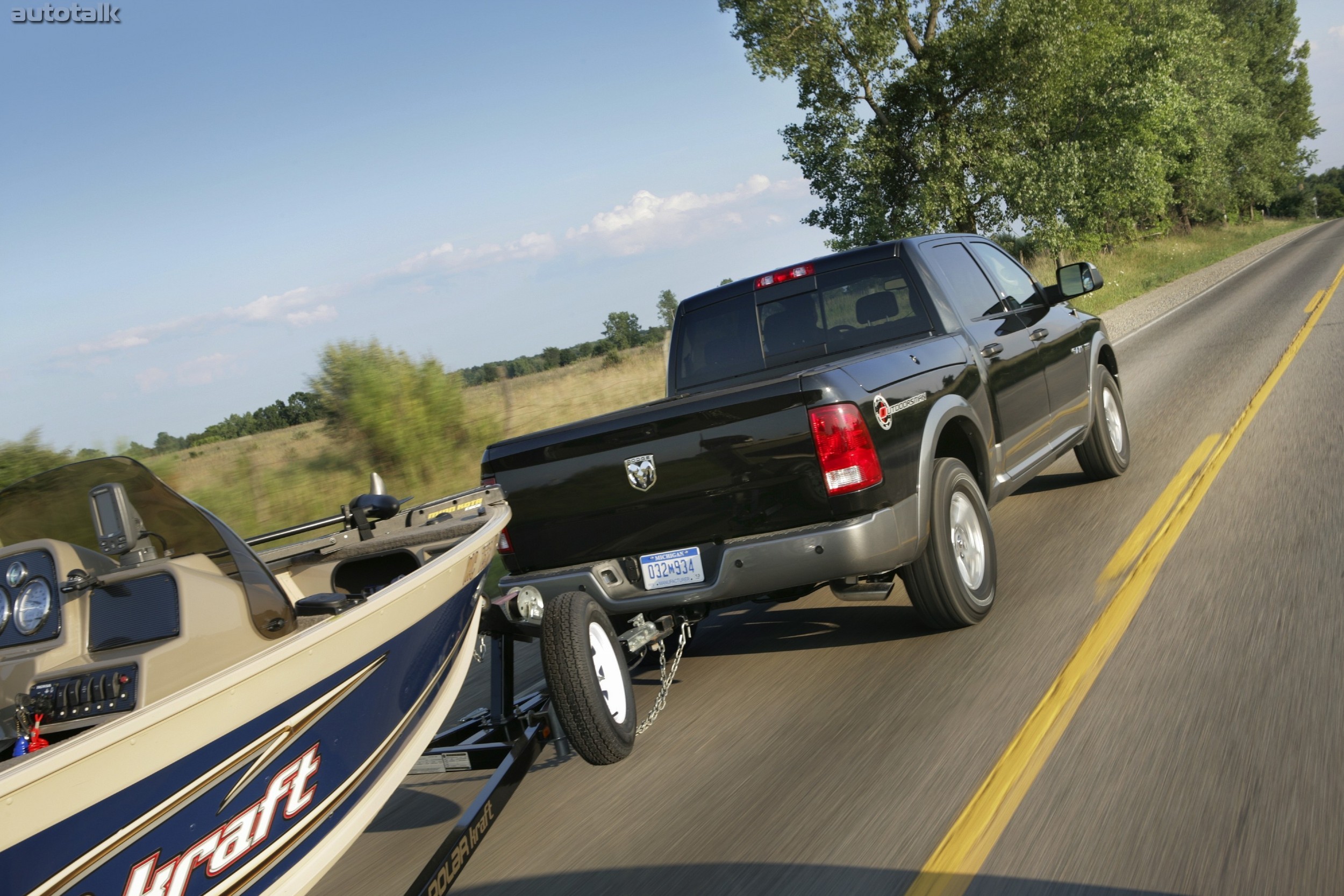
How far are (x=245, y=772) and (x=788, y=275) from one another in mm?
4630

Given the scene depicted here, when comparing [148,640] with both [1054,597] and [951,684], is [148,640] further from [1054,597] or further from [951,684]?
[1054,597]

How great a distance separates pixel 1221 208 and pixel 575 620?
70.4 metres

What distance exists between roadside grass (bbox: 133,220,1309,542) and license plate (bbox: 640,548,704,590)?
5590 millimetres

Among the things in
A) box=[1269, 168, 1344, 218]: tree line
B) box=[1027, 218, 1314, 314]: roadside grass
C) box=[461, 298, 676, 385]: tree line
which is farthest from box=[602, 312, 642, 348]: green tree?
box=[1269, 168, 1344, 218]: tree line

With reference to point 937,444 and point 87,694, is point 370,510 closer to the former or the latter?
point 87,694

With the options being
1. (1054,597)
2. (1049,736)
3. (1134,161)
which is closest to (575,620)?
(1049,736)

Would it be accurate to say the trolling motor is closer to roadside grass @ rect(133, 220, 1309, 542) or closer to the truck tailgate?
the truck tailgate

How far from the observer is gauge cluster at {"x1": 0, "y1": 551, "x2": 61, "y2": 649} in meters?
3.10

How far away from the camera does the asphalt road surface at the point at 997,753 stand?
3.10 metres

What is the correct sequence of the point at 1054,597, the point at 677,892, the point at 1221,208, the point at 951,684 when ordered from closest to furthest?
the point at 677,892, the point at 951,684, the point at 1054,597, the point at 1221,208

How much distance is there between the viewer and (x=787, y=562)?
4.62 m

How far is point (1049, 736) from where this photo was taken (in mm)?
3854

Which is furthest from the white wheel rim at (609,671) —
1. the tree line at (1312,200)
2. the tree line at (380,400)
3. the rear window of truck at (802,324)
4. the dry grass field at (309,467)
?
the tree line at (1312,200)

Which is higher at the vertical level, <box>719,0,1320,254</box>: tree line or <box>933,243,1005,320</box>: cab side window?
<box>719,0,1320,254</box>: tree line
